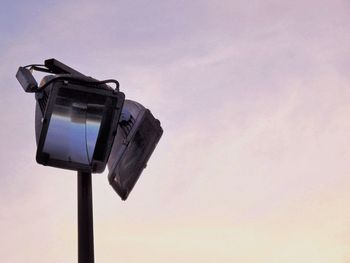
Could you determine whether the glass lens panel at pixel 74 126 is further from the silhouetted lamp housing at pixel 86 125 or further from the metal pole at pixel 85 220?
the metal pole at pixel 85 220

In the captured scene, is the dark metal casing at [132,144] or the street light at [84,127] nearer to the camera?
the street light at [84,127]

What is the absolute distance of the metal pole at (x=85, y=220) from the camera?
3268 mm

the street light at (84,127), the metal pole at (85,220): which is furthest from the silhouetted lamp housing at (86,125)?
the metal pole at (85,220)

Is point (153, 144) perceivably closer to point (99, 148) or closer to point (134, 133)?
point (134, 133)

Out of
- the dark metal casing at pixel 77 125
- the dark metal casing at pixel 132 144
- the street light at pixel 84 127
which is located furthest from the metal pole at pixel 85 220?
the dark metal casing at pixel 132 144

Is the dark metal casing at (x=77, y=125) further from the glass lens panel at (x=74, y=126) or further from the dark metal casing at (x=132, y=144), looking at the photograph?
the dark metal casing at (x=132, y=144)

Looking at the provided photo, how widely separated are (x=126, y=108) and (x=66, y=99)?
1.92 feet

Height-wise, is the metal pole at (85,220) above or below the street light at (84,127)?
below

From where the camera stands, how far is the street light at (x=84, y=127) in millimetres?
3260

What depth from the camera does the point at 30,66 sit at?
3646 millimetres

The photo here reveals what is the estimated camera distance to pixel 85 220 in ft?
11.2

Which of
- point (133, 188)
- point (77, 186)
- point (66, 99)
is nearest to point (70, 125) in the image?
point (66, 99)

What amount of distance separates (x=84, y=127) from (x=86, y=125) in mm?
18

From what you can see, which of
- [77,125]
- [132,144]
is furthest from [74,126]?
Result: [132,144]
